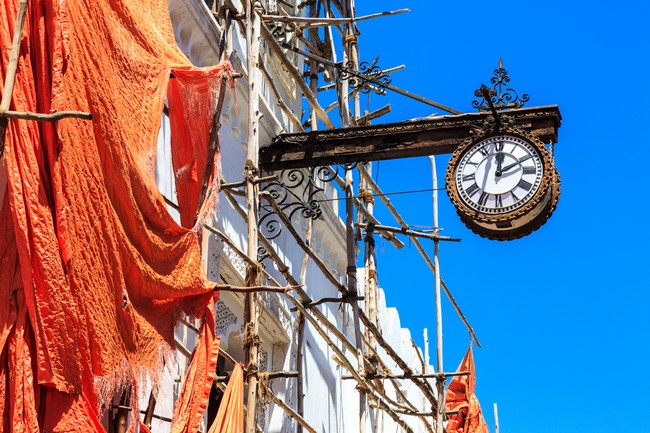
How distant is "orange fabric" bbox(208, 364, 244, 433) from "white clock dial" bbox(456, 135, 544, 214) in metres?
3.10

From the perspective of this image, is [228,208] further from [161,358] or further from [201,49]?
[161,358]

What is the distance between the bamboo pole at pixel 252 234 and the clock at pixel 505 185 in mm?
1975

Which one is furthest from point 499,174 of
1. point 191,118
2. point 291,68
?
point 291,68

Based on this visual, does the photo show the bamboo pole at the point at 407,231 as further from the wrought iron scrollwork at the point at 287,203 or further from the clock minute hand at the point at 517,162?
the clock minute hand at the point at 517,162

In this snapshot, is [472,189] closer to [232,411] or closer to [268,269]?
[232,411]

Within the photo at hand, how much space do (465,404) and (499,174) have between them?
6924 millimetres

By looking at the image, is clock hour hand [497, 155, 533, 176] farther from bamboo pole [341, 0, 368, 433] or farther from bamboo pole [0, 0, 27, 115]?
bamboo pole [0, 0, 27, 115]

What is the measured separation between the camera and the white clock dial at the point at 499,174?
1264 cm

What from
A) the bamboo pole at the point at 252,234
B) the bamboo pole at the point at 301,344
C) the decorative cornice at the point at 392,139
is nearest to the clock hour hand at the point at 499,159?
the decorative cornice at the point at 392,139

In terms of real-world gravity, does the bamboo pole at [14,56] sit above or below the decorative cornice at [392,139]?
below

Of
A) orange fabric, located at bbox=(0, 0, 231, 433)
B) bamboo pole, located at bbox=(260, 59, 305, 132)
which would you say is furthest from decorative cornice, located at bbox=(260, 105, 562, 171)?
orange fabric, located at bbox=(0, 0, 231, 433)

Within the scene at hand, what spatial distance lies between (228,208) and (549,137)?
3.66 metres

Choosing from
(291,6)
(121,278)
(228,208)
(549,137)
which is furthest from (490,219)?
(291,6)

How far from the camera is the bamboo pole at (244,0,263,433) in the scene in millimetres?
11625
